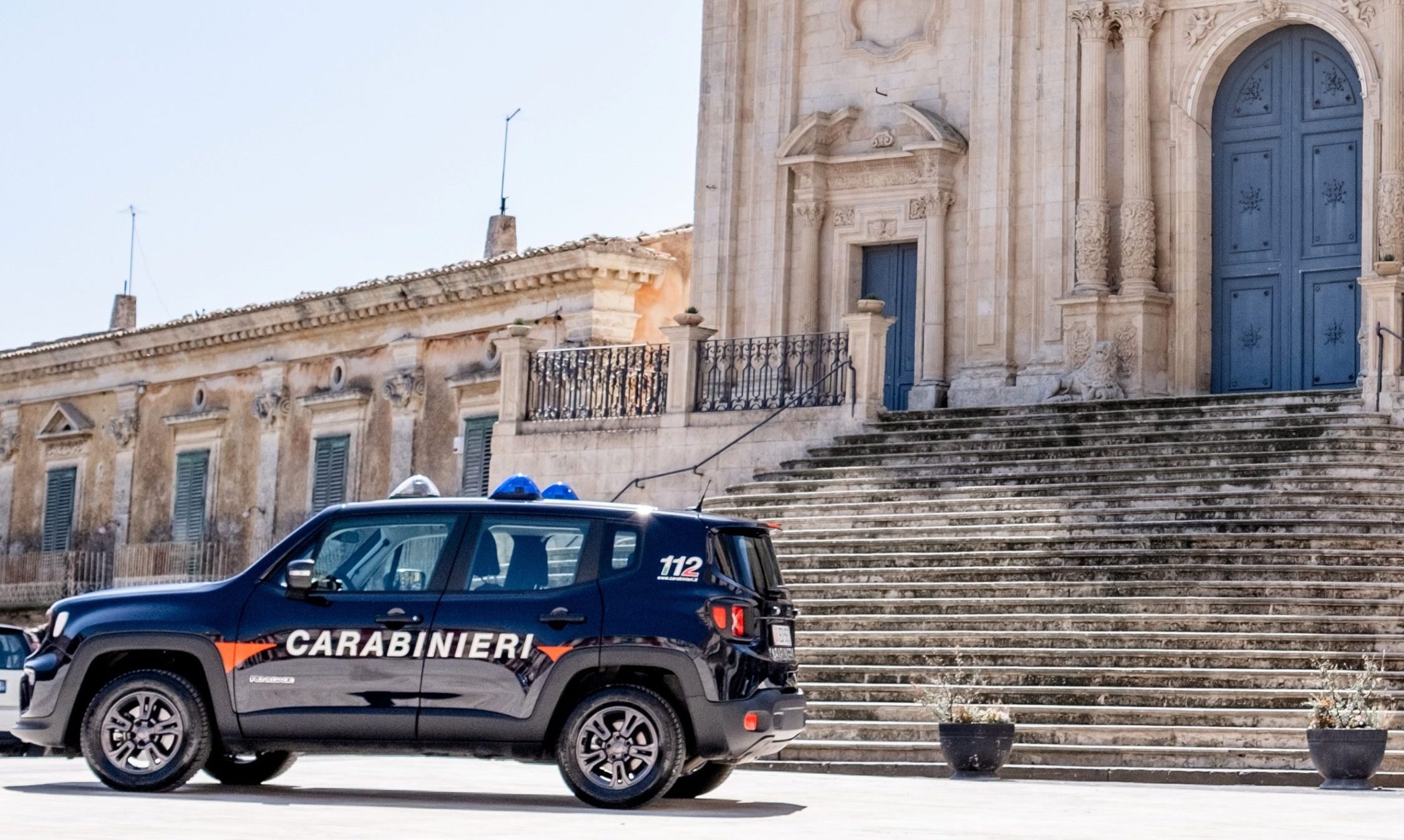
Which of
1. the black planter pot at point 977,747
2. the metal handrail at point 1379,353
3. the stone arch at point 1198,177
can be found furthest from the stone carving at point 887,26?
the black planter pot at point 977,747

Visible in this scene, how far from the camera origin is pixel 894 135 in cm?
2511

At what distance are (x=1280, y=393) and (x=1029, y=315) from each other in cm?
386

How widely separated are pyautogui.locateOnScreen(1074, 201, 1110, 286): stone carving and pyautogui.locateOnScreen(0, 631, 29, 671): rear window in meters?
10.9

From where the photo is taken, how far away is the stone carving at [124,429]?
3669cm

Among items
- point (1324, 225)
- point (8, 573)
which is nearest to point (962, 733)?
point (1324, 225)

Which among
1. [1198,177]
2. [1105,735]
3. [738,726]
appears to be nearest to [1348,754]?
[1105,735]

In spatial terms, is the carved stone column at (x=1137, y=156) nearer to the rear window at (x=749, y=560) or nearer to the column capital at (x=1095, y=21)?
the column capital at (x=1095, y=21)

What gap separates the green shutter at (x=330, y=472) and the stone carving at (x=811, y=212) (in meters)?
9.20

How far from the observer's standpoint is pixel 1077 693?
51.5 feet

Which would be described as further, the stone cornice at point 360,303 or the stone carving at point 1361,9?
the stone cornice at point 360,303

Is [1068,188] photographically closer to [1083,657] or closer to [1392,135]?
[1392,135]

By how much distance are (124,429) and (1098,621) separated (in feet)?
76.6

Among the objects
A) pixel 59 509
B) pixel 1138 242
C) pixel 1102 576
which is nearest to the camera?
pixel 1102 576

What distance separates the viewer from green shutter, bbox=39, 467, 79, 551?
37781 mm
